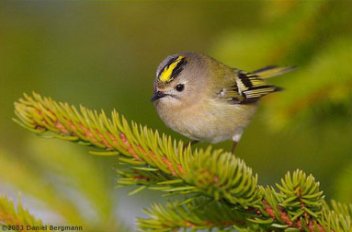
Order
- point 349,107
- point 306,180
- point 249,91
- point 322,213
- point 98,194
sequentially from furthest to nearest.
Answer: point 249,91
point 349,107
point 98,194
point 322,213
point 306,180

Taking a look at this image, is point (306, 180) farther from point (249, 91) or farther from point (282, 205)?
point (249, 91)

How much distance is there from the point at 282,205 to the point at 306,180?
12 cm

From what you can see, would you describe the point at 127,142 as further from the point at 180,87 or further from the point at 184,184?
the point at 180,87

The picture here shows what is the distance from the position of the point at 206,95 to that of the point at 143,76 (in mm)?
658

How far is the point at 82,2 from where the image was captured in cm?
408

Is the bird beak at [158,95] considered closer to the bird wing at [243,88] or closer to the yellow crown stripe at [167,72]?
the yellow crown stripe at [167,72]

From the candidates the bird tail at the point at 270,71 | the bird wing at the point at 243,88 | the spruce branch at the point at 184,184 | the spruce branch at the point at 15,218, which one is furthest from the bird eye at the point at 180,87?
the spruce branch at the point at 15,218

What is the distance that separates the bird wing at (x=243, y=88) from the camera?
11.0 ft

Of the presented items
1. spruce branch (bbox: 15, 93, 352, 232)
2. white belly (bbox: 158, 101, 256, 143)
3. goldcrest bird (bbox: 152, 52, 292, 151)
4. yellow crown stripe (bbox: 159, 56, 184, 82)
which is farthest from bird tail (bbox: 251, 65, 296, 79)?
spruce branch (bbox: 15, 93, 352, 232)

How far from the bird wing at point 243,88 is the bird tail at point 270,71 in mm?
27

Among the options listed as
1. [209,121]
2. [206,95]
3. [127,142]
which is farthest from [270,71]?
[127,142]

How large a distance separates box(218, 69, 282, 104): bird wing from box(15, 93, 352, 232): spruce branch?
1631 mm

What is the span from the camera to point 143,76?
12.3 ft

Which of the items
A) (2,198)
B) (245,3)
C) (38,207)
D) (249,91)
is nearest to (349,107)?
(249,91)
